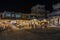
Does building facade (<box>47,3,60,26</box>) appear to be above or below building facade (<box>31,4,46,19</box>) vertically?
below

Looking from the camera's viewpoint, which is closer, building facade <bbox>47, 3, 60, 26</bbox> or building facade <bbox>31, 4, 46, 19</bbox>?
building facade <bbox>47, 3, 60, 26</bbox>

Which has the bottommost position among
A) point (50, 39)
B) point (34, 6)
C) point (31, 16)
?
point (50, 39)

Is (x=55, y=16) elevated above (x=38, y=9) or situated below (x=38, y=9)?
below

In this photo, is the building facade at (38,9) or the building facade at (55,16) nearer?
the building facade at (55,16)

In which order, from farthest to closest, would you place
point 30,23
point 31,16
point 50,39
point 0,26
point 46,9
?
1. point 46,9
2. point 31,16
3. point 30,23
4. point 0,26
5. point 50,39

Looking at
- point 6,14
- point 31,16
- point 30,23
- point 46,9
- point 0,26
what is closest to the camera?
point 0,26

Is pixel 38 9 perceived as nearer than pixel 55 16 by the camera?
No

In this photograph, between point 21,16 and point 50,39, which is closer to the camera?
point 50,39

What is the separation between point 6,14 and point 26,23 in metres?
7.34

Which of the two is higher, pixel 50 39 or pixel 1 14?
pixel 1 14

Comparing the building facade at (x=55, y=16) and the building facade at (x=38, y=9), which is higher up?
the building facade at (x=38, y=9)

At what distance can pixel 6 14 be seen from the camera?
39.7m

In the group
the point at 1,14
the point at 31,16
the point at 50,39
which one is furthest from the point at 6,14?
the point at 50,39

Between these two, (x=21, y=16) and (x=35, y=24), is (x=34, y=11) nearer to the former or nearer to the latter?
(x=21, y=16)
